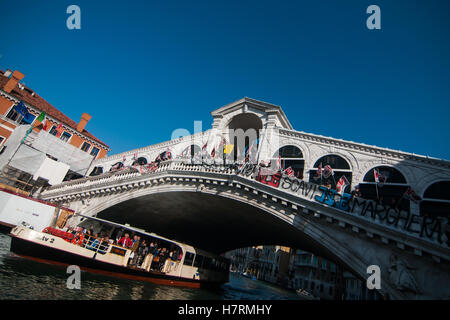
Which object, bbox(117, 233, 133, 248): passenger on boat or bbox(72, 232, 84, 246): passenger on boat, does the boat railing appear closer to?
bbox(72, 232, 84, 246): passenger on boat

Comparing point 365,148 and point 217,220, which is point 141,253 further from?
point 365,148

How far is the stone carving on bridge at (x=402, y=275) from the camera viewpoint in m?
9.86

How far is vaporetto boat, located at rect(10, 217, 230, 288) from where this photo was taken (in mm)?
13477

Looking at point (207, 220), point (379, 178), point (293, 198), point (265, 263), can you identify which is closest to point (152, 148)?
point (207, 220)

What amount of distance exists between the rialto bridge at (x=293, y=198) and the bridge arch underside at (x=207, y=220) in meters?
0.14

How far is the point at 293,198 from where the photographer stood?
13312 millimetres

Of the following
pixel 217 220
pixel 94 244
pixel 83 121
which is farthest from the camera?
Result: pixel 83 121

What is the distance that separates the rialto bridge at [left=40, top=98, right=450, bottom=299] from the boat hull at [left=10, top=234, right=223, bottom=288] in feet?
19.3

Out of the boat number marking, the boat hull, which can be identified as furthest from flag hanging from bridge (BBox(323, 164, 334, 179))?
the boat number marking

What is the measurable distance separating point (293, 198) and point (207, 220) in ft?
37.2

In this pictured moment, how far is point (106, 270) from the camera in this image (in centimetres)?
1575
